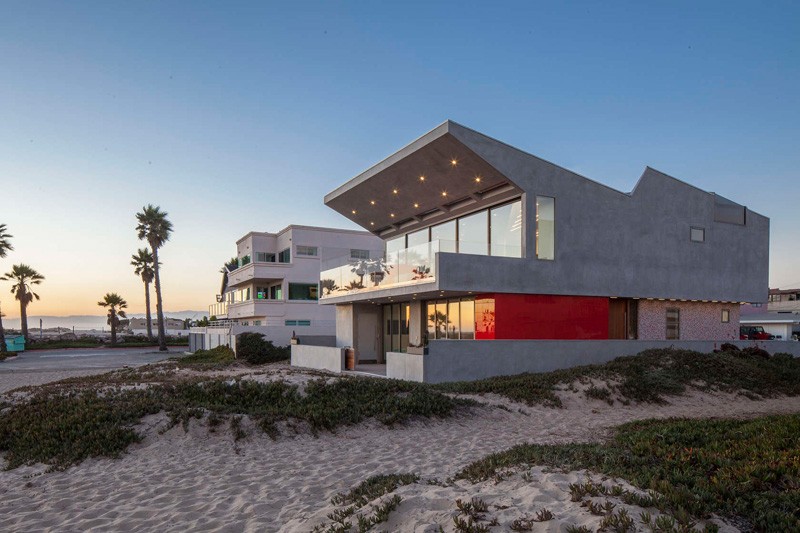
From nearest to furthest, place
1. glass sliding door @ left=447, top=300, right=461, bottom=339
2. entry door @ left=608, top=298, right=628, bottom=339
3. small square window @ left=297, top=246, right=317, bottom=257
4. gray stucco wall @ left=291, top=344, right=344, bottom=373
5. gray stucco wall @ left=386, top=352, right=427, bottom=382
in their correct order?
gray stucco wall @ left=386, top=352, right=427, bottom=382, glass sliding door @ left=447, top=300, right=461, bottom=339, gray stucco wall @ left=291, top=344, right=344, bottom=373, entry door @ left=608, top=298, right=628, bottom=339, small square window @ left=297, top=246, right=317, bottom=257

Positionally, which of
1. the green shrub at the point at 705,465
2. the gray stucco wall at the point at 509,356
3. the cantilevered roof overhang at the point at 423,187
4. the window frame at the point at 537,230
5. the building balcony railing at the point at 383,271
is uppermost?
the cantilevered roof overhang at the point at 423,187

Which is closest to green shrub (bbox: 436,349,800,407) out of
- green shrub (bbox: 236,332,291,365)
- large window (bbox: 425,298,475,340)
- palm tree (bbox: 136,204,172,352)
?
large window (bbox: 425,298,475,340)

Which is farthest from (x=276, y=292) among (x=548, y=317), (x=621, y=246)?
(x=621, y=246)

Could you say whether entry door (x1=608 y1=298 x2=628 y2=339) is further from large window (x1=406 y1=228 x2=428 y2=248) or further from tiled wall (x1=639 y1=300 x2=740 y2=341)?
large window (x1=406 y1=228 x2=428 y2=248)

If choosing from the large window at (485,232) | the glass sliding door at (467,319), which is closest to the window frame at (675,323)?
the large window at (485,232)

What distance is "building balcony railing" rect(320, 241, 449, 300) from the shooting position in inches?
711

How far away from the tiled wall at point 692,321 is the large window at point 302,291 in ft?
91.5

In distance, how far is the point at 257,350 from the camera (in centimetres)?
3033

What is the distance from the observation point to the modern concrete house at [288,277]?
4081cm

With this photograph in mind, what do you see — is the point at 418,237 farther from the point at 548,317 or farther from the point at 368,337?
the point at 548,317

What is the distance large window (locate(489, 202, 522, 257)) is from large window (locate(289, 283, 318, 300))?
24976 millimetres

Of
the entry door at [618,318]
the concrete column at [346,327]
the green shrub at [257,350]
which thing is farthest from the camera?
the green shrub at [257,350]

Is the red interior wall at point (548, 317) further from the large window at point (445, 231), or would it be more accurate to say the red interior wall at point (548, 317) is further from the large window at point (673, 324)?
the large window at point (673, 324)

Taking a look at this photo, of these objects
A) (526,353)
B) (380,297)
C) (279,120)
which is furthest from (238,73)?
(526,353)
